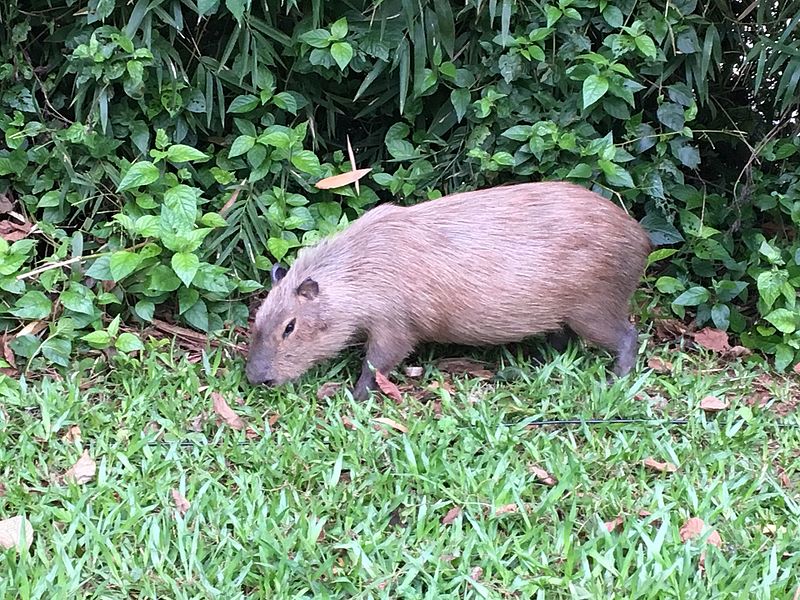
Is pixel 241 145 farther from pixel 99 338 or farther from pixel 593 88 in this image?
pixel 593 88

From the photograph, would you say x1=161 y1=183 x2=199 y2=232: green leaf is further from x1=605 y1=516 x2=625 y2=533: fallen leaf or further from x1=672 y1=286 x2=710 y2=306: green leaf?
x1=672 y1=286 x2=710 y2=306: green leaf

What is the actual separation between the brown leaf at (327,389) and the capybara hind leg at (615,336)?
114 centimetres

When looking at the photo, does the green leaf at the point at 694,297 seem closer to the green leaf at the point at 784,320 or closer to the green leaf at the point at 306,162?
the green leaf at the point at 784,320

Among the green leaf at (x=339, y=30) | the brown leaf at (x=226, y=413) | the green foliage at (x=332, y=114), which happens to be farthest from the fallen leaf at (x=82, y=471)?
the green leaf at (x=339, y=30)

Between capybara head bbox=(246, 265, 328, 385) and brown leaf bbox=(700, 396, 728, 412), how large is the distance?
1.71 meters

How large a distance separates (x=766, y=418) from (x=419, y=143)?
222 cm

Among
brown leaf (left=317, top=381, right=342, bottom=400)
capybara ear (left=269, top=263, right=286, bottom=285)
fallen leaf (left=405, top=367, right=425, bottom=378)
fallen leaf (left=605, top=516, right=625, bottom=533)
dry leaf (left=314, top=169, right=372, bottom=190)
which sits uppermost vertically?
dry leaf (left=314, top=169, right=372, bottom=190)

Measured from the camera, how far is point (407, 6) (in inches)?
160

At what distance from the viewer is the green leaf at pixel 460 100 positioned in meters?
4.29

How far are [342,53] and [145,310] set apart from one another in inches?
61.2

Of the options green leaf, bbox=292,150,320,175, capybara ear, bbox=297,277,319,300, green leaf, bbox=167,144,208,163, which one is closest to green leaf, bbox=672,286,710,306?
capybara ear, bbox=297,277,319,300

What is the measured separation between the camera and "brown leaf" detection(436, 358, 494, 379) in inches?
160

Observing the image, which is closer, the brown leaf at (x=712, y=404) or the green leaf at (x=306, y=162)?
the brown leaf at (x=712, y=404)

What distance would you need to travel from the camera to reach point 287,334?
12.4 feet
